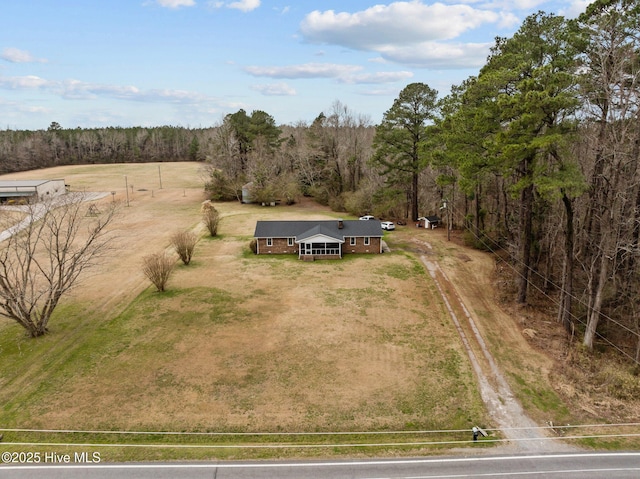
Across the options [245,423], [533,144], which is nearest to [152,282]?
[245,423]

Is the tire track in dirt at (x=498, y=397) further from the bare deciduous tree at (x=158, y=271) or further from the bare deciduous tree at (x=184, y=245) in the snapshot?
the bare deciduous tree at (x=184, y=245)

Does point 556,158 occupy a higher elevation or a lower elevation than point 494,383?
higher

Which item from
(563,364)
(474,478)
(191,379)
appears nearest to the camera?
(474,478)

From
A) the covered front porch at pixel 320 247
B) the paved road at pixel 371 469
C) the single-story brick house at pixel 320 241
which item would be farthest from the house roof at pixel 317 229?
the paved road at pixel 371 469

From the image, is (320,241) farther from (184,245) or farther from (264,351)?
(264,351)

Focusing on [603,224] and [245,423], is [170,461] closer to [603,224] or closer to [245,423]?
[245,423]

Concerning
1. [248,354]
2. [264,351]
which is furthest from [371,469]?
[248,354]

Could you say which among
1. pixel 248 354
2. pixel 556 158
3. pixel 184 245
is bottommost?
pixel 248 354
